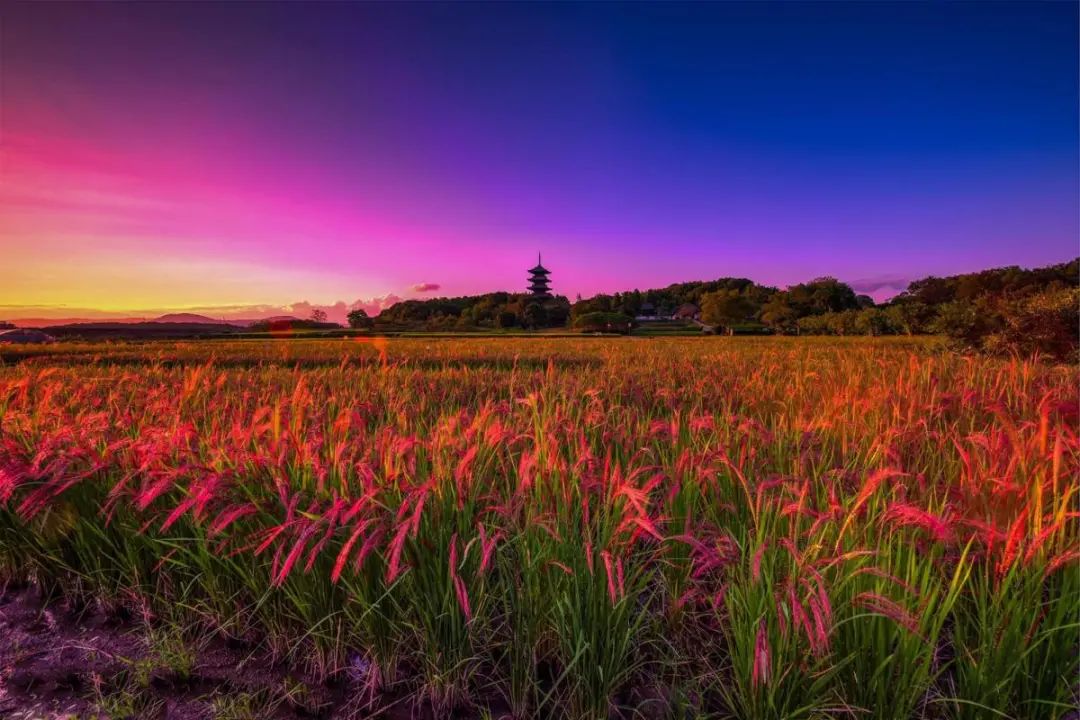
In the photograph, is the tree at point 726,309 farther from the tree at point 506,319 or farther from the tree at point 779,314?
the tree at point 506,319

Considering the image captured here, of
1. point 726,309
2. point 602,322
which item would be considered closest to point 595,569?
point 602,322

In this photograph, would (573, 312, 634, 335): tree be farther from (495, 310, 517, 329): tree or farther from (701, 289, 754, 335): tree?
(701, 289, 754, 335): tree

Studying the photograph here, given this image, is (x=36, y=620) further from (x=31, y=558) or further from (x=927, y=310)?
(x=927, y=310)

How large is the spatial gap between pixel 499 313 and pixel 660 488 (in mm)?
92395

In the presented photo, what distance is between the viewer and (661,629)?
2350mm

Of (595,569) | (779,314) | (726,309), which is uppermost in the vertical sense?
(726,309)

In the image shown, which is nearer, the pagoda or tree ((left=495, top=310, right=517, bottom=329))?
tree ((left=495, top=310, right=517, bottom=329))

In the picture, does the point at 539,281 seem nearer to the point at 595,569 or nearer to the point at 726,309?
the point at 726,309

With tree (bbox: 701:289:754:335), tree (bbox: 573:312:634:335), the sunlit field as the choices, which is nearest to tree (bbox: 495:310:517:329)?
tree (bbox: 573:312:634:335)

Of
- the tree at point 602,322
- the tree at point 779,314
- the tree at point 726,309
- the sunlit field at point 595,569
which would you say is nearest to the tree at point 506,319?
the tree at point 602,322

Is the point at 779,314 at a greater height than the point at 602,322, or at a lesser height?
greater

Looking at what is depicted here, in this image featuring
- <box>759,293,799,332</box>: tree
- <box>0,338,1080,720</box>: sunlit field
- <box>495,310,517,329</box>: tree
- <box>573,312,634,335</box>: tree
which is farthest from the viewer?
<box>495,310,517,329</box>: tree

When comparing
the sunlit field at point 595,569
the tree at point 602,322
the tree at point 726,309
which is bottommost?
the sunlit field at point 595,569

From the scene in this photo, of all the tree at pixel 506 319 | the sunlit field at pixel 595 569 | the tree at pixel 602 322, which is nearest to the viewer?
the sunlit field at pixel 595 569
